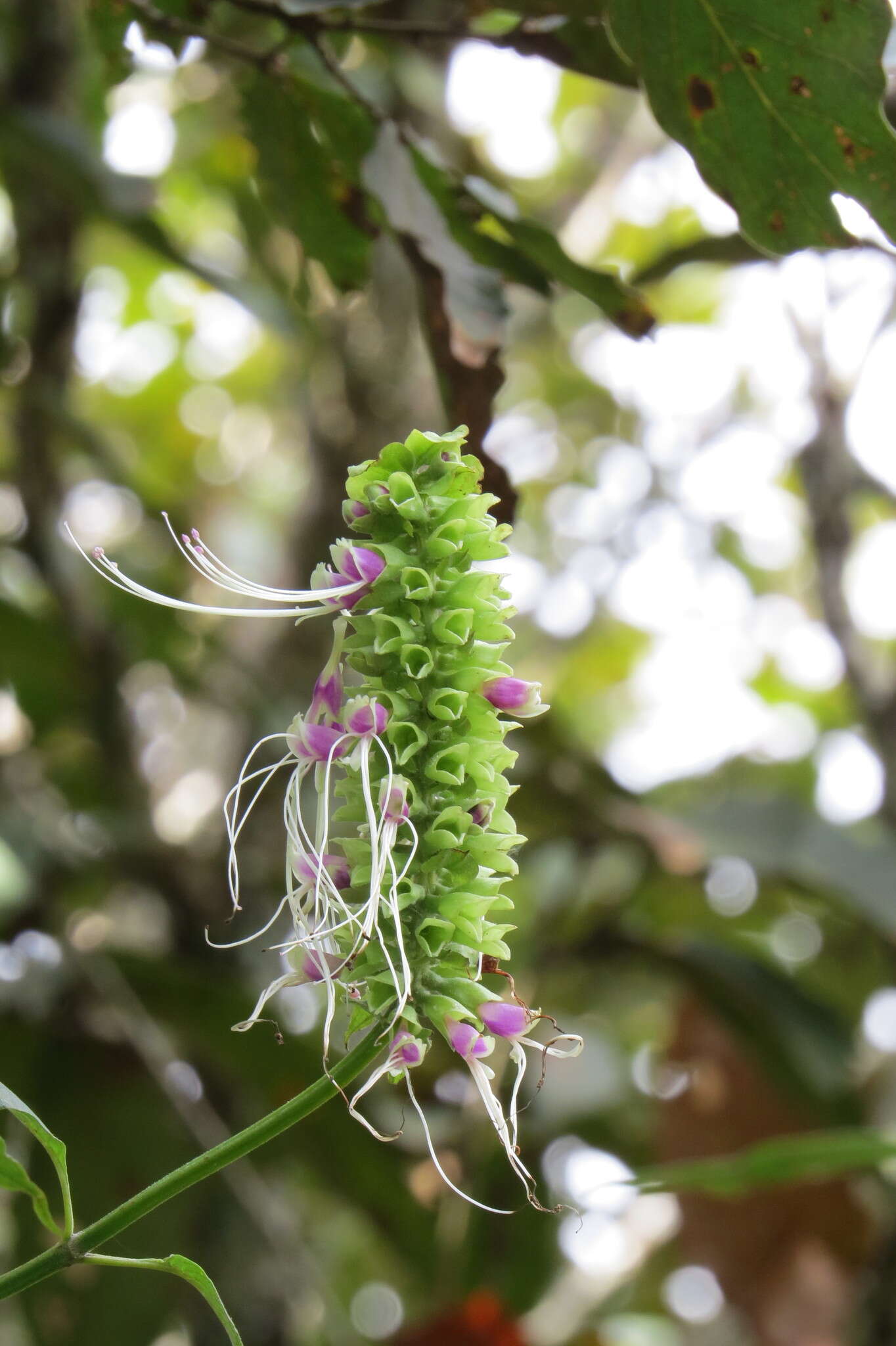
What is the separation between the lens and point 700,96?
1.85 feet

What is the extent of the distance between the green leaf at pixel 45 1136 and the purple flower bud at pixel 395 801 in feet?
0.44

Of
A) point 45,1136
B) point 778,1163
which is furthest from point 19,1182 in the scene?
point 778,1163

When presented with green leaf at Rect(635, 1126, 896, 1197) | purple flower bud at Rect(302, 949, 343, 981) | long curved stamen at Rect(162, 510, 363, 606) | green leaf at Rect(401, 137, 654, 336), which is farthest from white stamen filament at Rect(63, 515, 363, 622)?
green leaf at Rect(635, 1126, 896, 1197)

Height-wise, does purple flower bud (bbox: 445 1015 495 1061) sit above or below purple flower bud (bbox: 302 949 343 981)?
above

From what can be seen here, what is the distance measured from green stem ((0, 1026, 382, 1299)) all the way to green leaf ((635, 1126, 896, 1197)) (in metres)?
0.39

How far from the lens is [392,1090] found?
1.28 m

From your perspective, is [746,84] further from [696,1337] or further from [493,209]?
[696,1337]

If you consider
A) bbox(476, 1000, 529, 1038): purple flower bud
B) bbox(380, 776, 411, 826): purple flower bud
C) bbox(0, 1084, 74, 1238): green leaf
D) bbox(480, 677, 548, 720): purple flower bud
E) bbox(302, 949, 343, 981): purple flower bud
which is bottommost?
bbox(0, 1084, 74, 1238): green leaf

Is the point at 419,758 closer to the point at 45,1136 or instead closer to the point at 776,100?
the point at 45,1136

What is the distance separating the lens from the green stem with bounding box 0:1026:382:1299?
332 millimetres

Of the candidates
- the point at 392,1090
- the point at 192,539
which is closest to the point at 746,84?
the point at 192,539

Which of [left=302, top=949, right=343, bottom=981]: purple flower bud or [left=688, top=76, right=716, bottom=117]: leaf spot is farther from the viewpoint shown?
[left=688, top=76, right=716, bottom=117]: leaf spot

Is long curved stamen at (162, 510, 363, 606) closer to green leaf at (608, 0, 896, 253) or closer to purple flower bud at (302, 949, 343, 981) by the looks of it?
purple flower bud at (302, 949, 343, 981)

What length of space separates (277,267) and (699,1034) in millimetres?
1039
